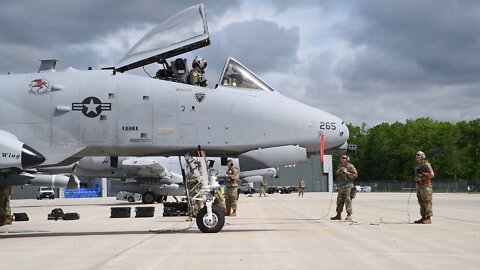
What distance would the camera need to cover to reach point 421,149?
11412cm

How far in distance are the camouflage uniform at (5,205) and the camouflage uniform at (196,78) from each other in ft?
20.0

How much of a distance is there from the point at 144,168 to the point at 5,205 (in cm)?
1808

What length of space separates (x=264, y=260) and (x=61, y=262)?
2.92m

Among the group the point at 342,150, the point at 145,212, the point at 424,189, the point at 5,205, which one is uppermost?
the point at 342,150

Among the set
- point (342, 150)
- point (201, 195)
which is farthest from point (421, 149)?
point (201, 195)

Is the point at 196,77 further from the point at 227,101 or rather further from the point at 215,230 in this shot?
the point at 215,230

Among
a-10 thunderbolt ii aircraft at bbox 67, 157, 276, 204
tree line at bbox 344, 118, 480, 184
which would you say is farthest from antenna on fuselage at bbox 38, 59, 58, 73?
tree line at bbox 344, 118, 480, 184

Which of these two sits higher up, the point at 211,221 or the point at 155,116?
the point at 155,116

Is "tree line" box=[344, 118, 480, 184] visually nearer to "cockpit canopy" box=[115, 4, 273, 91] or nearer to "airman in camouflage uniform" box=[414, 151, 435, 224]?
"airman in camouflage uniform" box=[414, 151, 435, 224]

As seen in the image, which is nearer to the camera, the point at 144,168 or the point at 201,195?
the point at 201,195

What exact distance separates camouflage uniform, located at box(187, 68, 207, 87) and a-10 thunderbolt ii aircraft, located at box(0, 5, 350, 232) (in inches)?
8.1

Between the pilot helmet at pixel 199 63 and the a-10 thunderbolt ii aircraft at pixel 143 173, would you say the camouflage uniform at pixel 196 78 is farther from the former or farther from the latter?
the a-10 thunderbolt ii aircraft at pixel 143 173

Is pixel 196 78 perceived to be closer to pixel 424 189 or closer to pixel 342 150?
pixel 342 150

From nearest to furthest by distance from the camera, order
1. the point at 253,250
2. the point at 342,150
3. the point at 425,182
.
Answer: the point at 253,250
the point at 342,150
the point at 425,182
